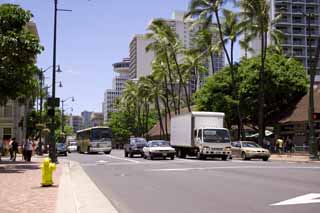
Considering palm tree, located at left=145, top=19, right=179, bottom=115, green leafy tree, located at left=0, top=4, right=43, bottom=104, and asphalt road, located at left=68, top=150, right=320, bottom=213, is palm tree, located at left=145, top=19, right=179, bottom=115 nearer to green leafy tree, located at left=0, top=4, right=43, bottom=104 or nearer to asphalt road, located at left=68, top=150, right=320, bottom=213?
green leafy tree, located at left=0, top=4, right=43, bottom=104

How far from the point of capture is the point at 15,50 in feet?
89.8

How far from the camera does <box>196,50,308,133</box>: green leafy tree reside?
54.4m

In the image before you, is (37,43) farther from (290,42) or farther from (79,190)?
(290,42)

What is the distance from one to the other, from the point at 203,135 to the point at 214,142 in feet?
3.03

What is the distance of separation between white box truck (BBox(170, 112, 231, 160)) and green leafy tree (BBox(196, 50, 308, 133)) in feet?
43.0

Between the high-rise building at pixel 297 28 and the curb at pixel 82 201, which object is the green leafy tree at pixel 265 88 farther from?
the high-rise building at pixel 297 28

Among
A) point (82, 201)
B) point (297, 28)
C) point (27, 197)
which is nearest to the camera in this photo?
point (82, 201)

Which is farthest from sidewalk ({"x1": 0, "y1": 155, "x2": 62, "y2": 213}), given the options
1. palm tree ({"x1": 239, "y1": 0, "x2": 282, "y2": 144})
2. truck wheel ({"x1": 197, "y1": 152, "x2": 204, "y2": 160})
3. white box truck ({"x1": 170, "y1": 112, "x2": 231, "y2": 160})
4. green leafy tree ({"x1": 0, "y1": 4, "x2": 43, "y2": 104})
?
palm tree ({"x1": 239, "y1": 0, "x2": 282, "y2": 144})

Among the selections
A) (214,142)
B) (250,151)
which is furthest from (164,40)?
(214,142)

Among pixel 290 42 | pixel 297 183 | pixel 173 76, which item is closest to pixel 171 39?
pixel 173 76

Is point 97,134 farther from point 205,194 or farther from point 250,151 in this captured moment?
point 205,194

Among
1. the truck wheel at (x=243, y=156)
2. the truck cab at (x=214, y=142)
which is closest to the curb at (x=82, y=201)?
the truck cab at (x=214, y=142)

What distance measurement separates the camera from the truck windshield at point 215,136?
38.4 m

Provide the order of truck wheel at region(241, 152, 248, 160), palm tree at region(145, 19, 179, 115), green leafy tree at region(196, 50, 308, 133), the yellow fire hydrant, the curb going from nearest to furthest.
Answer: the curb
the yellow fire hydrant
truck wheel at region(241, 152, 248, 160)
green leafy tree at region(196, 50, 308, 133)
palm tree at region(145, 19, 179, 115)
